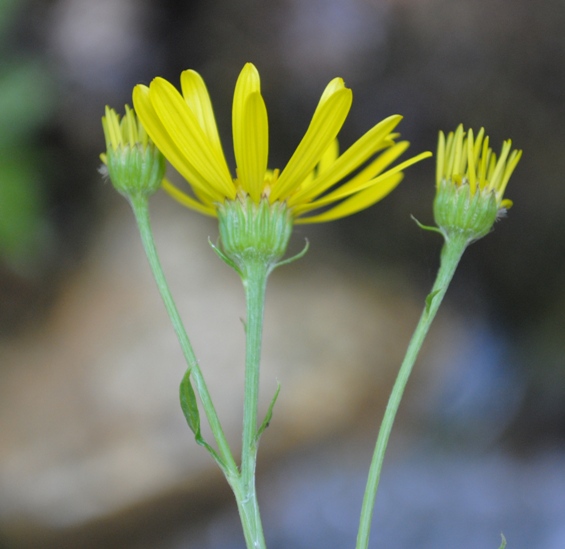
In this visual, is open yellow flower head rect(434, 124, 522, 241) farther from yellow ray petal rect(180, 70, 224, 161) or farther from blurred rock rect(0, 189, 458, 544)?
blurred rock rect(0, 189, 458, 544)

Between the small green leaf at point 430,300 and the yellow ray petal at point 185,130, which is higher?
the yellow ray petal at point 185,130

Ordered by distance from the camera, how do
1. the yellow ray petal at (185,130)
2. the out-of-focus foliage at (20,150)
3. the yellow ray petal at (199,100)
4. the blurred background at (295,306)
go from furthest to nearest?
the blurred background at (295,306), the out-of-focus foliage at (20,150), the yellow ray petal at (199,100), the yellow ray petal at (185,130)

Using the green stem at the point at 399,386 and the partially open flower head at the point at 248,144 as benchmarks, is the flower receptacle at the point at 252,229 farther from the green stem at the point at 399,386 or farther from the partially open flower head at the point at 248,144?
the green stem at the point at 399,386

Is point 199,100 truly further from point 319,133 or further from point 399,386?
point 399,386

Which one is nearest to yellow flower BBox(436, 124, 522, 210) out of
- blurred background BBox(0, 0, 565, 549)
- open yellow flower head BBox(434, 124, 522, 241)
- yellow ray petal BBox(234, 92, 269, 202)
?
open yellow flower head BBox(434, 124, 522, 241)

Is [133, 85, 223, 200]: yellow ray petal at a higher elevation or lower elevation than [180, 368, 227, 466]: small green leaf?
higher

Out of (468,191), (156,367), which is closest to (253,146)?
(468,191)

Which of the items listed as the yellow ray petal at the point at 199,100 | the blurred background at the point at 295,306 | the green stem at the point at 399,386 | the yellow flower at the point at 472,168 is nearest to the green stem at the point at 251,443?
the green stem at the point at 399,386
